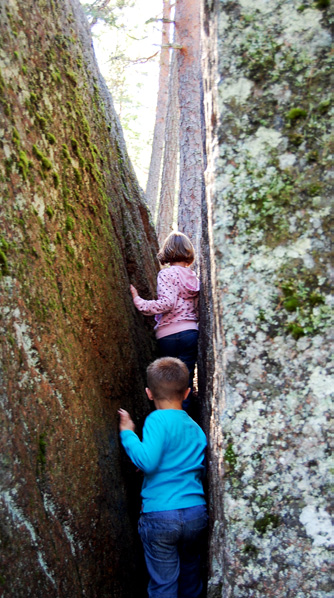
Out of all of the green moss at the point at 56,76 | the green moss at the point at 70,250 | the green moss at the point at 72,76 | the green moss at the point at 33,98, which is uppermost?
the green moss at the point at 72,76

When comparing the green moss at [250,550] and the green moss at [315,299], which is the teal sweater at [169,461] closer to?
the green moss at [250,550]

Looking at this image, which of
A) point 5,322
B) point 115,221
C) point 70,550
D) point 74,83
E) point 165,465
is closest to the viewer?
point 5,322

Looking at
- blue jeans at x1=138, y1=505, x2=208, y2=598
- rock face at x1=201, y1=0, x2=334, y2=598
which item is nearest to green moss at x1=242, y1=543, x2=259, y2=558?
rock face at x1=201, y1=0, x2=334, y2=598

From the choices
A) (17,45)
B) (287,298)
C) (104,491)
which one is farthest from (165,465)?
(17,45)

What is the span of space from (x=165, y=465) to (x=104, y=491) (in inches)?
21.1

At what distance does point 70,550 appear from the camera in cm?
319

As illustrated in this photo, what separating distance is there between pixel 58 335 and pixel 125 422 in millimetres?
1125

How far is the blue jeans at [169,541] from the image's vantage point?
338cm

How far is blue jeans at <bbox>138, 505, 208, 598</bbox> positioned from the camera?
133 inches

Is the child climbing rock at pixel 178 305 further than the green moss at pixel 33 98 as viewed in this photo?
Yes

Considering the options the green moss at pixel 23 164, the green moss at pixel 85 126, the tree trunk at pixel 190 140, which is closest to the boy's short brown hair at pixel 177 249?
the green moss at pixel 85 126

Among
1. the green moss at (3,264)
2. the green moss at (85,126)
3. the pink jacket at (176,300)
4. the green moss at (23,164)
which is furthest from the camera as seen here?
the pink jacket at (176,300)

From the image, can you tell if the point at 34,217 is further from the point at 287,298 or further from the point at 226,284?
the point at 287,298

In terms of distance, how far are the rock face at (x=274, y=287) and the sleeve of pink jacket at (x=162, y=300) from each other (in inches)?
96.1
